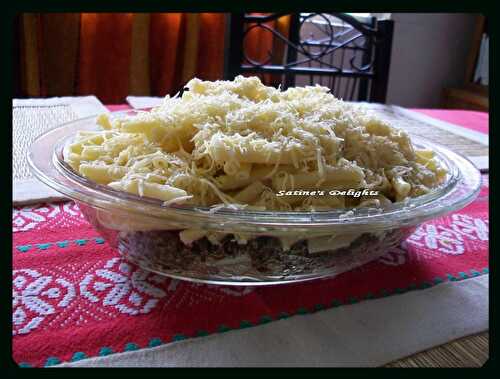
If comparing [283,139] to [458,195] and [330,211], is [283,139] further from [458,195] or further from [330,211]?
[458,195]

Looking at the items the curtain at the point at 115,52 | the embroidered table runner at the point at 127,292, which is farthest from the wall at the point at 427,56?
the embroidered table runner at the point at 127,292

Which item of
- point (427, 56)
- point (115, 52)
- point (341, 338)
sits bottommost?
point (341, 338)

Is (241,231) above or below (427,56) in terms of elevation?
below

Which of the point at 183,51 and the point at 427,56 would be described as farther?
the point at 427,56

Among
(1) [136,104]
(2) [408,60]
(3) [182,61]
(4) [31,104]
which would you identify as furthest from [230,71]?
(2) [408,60]

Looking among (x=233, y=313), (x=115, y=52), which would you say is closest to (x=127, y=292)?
(x=233, y=313)

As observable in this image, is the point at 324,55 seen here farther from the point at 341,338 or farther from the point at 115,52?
the point at 341,338
